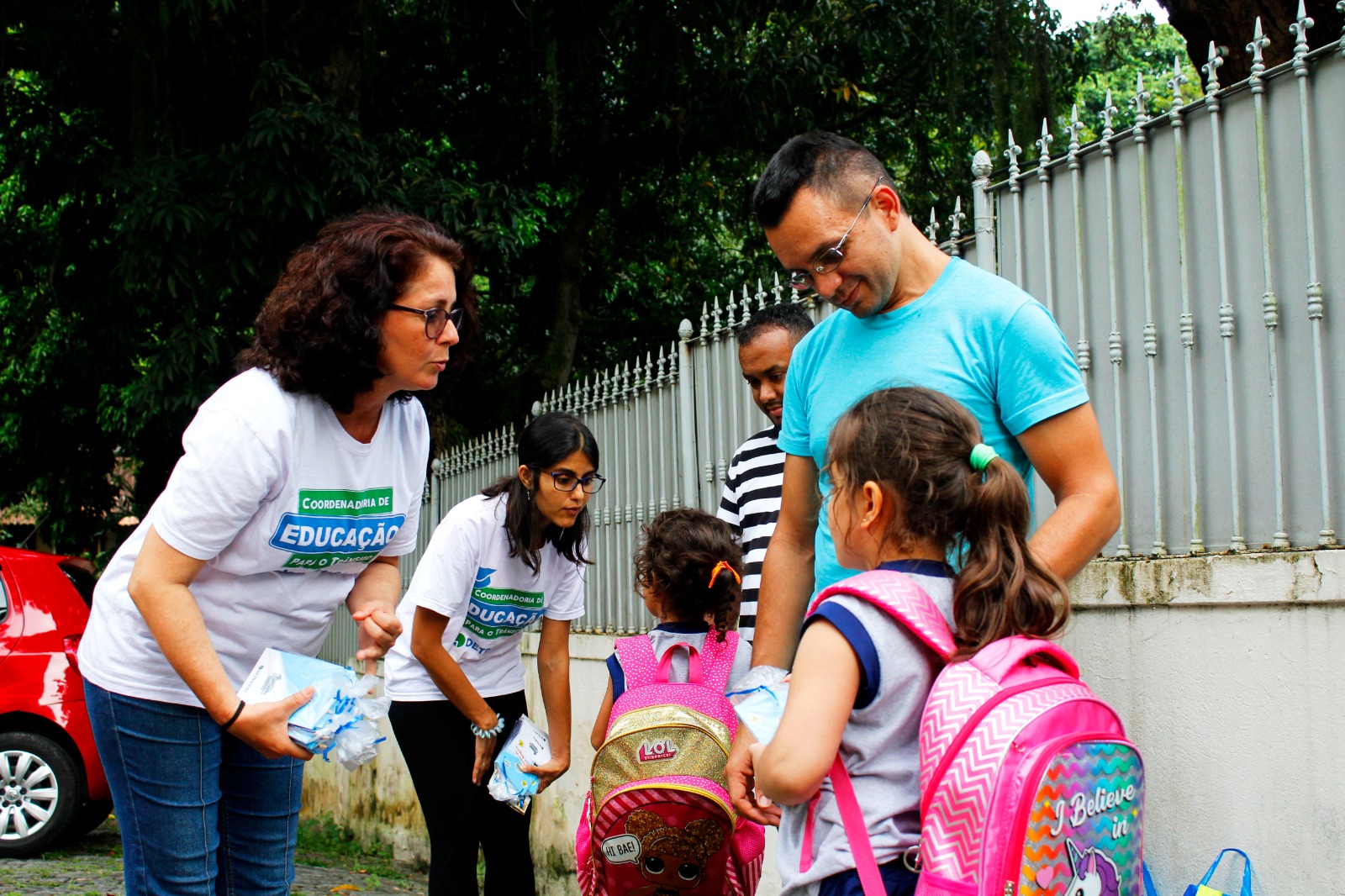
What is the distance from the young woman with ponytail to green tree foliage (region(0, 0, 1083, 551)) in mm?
5617

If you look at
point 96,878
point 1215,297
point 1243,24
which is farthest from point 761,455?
point 96,878

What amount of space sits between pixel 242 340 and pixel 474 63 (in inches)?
175

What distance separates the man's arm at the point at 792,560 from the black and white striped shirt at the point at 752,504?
1007 mm

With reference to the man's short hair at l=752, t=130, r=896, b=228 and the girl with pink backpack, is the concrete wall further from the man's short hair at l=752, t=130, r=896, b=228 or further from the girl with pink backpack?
the man's short hair at l=752, t=130, r=896, b=228

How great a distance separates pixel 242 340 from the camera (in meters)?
9.02

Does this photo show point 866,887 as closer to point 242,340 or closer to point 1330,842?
point 1330,842

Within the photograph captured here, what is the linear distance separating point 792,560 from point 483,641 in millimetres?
1813

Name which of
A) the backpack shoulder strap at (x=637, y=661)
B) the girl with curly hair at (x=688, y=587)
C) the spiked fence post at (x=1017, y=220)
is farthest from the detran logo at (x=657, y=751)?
the spiked fence post at (x=1017, y=220)

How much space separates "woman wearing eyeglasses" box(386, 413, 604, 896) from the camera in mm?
4023

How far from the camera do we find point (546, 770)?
406cm

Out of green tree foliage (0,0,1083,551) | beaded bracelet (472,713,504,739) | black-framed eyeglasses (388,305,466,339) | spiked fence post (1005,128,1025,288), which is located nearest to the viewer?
black-framed eyeglasses (388,305,466,339)

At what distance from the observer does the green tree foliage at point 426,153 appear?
829cm

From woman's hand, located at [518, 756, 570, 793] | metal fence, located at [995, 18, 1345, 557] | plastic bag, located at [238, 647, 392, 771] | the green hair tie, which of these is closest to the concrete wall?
metal fence, located at [995, 18, 1345, 557]

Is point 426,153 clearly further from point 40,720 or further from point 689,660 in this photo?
Result: point 689,660
